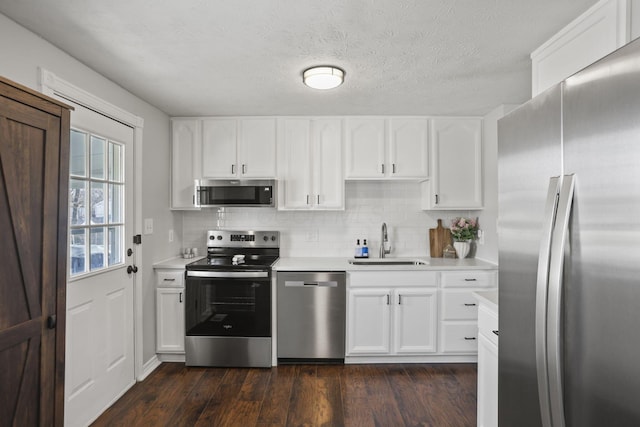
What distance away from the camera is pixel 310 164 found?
3.48 meters

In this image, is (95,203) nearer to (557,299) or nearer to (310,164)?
(310,164)

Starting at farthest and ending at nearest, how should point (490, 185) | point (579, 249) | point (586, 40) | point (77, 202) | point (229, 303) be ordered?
point (490, 185) → point (229, 303) → point (77, 202) → point (586, 40) → point (579, 249)

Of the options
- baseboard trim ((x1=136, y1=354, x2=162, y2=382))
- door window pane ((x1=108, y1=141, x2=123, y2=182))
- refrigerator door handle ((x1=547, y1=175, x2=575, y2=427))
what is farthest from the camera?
baseboard trim ((x1=136, y1=354, x2=162, y2=382))

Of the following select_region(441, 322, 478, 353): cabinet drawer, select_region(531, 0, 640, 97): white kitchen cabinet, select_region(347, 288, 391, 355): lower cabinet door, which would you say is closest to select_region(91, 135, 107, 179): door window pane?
select_region(347, 288, 391, 355): lower cabinet door

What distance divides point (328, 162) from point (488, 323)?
220cm

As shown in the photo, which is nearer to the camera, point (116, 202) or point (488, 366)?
point (488, 366)

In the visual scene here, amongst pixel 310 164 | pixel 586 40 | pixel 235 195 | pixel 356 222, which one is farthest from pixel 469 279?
pixel 235 195

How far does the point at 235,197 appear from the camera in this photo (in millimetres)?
3365

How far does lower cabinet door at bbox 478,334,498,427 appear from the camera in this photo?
1.61 metres

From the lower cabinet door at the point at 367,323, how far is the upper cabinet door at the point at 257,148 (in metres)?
1.44

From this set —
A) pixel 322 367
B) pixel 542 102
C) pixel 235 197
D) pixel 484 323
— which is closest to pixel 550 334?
pixel 542 102

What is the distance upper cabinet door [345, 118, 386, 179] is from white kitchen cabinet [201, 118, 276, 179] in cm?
74

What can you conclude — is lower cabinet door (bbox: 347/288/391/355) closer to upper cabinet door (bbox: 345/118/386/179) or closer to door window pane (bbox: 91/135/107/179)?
upper cabinet door (bbox: 345/118/386/179)

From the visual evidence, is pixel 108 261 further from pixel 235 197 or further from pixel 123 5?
pixel 123 5
